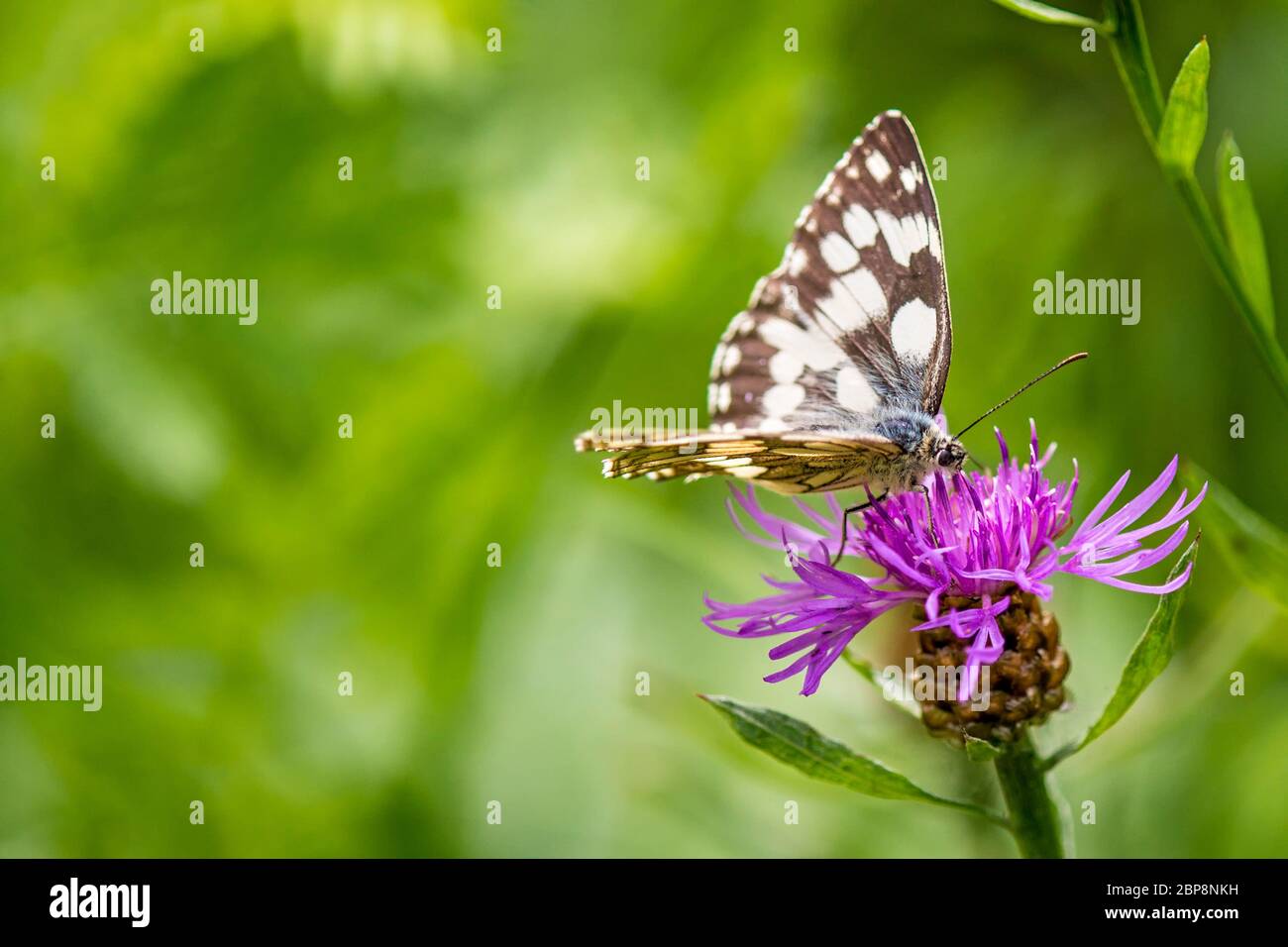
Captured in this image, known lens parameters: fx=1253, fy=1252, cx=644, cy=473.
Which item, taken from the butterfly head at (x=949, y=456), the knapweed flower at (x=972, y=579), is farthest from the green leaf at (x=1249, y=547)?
the butterfly head at (x=949, y=456)

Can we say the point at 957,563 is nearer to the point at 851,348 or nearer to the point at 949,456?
the point at 949,456

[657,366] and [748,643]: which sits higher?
[657,366]

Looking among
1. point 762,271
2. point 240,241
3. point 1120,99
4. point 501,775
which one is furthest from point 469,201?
point 1120,99

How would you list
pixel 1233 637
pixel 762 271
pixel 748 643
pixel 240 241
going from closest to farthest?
pixel 1233 637 → pixel 240 241 → pixel 762 271 → pixel 748 643

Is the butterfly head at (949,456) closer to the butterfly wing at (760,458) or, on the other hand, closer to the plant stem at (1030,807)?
the butterfly wing at (760,458)

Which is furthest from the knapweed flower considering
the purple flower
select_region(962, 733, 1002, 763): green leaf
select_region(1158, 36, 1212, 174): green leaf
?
select_region(1158, 36, 1212, 174): green leaf
